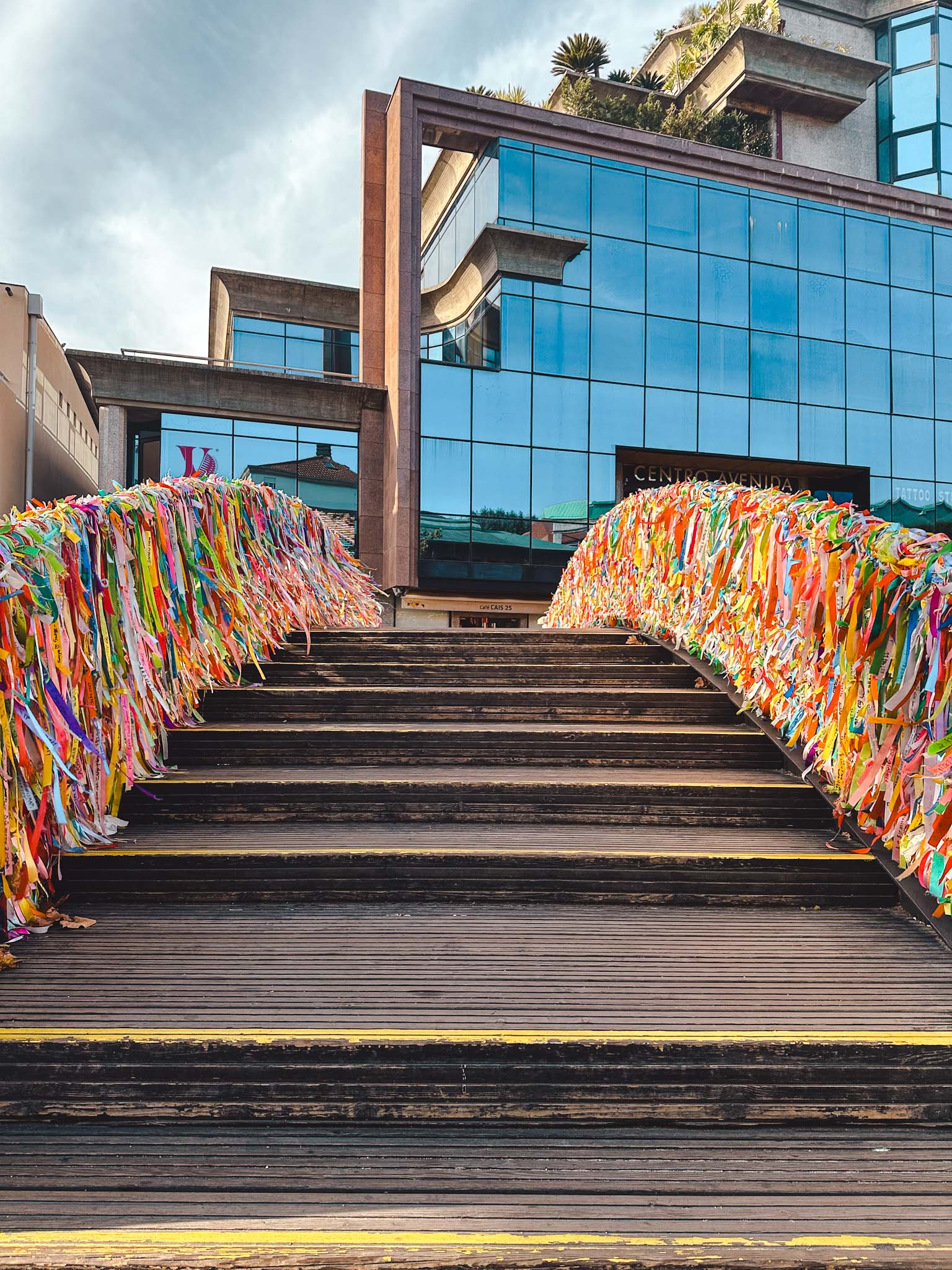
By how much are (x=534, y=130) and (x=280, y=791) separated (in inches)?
837

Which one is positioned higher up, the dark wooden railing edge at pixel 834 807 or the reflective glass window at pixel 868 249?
the reflective glass window at pixel 868 249

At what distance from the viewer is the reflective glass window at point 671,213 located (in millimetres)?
20938

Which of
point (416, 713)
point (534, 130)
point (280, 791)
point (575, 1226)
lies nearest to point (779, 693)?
point (416, 713)

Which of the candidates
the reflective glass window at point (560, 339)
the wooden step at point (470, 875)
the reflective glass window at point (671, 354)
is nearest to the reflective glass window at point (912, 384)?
the reflective glass window at point (671, 354)

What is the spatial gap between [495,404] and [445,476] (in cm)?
212

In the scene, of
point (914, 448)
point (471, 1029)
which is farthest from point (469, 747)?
point (914, 448)

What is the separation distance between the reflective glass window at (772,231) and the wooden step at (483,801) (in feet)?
73.2

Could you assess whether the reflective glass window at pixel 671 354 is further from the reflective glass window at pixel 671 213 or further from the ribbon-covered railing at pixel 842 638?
the ribbon-covered railing at pixel 842 638

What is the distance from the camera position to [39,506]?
3.06 meters

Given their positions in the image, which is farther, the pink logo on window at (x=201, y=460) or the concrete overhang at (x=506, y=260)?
the concrete overhang at (x=506, y=260)

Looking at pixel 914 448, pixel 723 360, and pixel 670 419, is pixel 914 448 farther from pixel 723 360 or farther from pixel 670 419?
pixel 670 419

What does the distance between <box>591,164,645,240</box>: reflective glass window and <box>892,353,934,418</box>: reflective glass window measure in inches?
329

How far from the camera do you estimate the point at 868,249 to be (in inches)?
900

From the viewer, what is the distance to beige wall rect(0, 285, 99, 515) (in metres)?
6.64
